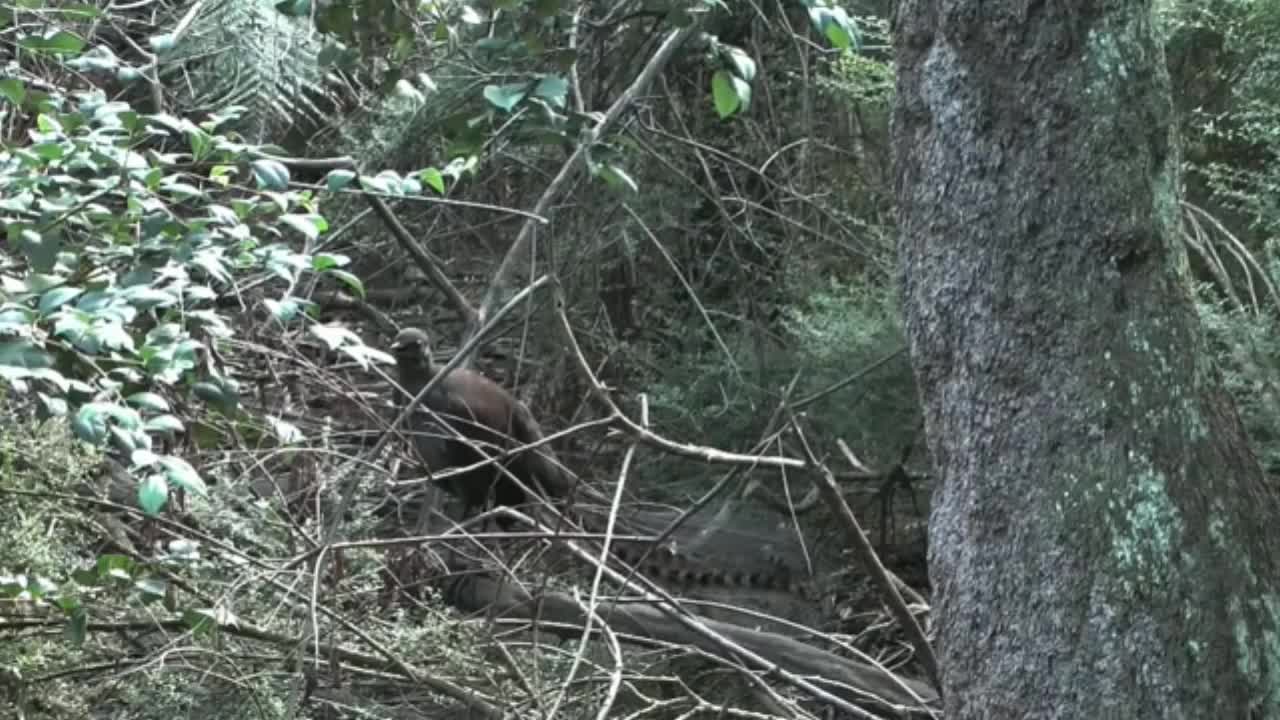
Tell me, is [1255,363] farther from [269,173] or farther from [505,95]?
[269,173]

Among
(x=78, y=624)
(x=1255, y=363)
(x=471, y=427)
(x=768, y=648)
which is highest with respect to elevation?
(x=1255, y=363)

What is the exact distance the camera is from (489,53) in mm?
3135

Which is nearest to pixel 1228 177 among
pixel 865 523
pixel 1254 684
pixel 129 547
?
pixel 865 523

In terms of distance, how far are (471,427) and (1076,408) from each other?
381cm

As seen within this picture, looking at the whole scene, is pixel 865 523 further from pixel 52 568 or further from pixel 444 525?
pixel 52 568

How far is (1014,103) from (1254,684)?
864mm

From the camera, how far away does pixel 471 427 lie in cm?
565

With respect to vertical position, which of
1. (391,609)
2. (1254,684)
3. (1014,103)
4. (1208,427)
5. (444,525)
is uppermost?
(1014,103)

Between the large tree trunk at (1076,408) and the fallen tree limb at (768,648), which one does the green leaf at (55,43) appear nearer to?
the large tree trunk at (1076,408)

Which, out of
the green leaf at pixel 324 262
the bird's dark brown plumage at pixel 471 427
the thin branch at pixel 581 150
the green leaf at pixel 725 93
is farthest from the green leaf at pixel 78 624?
the bird's dark brown plumage at pixel 471 427

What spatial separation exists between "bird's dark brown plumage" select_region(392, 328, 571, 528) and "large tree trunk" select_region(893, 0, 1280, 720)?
351 cm

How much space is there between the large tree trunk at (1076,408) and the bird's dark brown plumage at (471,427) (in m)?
3.51

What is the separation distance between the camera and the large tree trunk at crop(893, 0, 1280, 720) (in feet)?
6.47

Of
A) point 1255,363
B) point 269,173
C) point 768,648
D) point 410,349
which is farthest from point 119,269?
point 1255,363
